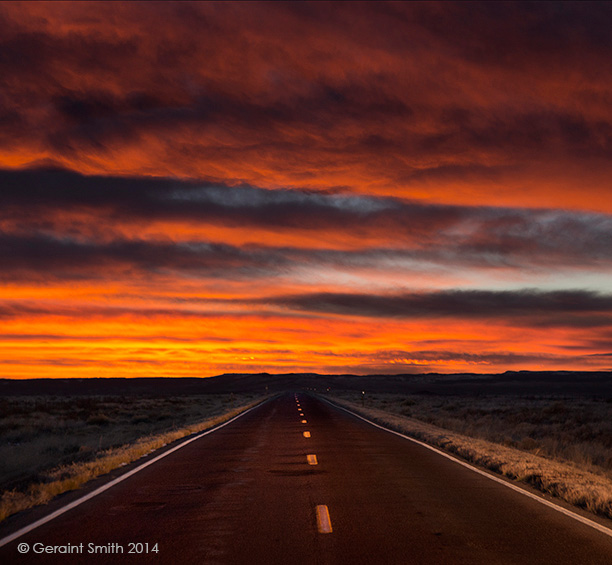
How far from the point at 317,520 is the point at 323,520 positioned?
0.08 meters

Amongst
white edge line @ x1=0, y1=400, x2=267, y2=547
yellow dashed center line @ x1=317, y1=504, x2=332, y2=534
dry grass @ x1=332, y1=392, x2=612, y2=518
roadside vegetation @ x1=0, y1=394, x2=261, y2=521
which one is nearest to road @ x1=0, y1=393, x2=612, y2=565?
yellow dashed center line @ x1=317, y1=504, x2=332, y2=534

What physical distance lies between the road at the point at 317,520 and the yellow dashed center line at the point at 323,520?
0.03 m

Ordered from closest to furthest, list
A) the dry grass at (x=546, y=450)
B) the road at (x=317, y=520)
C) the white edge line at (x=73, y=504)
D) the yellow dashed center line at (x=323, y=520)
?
the road at (x=317, y=520) < the white edge line at (x=73, y=504) < the yellow dashed center line at (x=323, y=520) < the dry grass at (x=546, y=450)

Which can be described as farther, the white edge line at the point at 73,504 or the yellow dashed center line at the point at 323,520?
the yellow dashed center line at the point at 323,520

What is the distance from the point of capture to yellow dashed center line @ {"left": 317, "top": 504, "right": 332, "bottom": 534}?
7.45m

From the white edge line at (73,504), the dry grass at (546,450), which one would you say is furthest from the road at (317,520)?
the dry grass at (546,450)

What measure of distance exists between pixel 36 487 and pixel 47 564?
15.3 ft

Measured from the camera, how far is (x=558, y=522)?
8039 millimetres

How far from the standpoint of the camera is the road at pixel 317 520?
6.41m

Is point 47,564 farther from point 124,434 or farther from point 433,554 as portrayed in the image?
point 124,434

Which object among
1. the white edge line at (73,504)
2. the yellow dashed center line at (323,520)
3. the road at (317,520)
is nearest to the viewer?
the road at (317,520)

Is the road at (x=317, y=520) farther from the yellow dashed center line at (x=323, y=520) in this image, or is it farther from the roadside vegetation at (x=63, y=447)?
the roadside vegetation at (x=63, y=447)

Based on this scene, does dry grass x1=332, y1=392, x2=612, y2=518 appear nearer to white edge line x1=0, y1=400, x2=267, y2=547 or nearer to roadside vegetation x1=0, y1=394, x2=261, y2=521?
white edge line x1=0, y1=400, x2=267, y2=547

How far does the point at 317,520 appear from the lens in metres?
8.00
